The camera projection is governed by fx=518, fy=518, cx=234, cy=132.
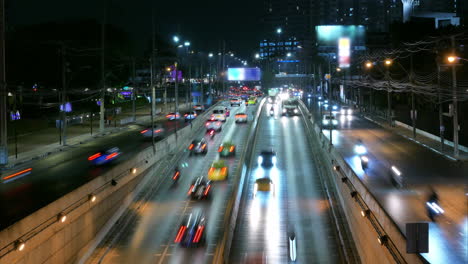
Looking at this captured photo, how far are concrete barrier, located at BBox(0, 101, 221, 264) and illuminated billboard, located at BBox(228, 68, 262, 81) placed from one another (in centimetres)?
9705

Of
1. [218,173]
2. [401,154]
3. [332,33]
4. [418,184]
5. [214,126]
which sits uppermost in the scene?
[332,33]

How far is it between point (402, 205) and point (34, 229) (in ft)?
53.4

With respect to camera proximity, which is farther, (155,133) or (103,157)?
(155,133)

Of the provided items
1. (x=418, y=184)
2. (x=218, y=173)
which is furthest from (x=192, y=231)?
(x=418, y=184)

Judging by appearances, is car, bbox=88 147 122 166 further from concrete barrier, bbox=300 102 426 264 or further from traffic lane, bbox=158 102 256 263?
concrete barrier, bbox=300 102 426 264

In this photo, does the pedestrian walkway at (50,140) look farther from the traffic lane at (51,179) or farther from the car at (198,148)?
Answer: the car at (198,148)

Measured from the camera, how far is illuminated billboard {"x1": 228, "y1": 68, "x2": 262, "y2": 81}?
13275 centimetres

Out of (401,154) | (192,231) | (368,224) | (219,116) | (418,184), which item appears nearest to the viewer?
(368,224)

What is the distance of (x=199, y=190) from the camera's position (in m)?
34.9

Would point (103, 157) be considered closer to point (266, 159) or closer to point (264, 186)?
point (264, 186)

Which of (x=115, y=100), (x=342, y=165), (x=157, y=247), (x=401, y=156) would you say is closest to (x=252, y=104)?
(x=115, y=100)

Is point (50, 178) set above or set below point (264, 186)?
above

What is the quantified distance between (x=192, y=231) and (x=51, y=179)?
893cm

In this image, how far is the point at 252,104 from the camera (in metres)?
99.3
